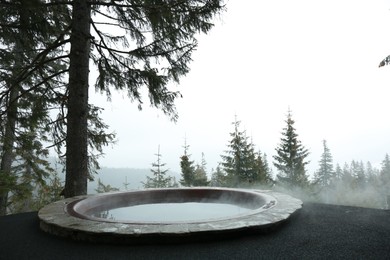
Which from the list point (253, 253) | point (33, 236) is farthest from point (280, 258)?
point (33, 236)

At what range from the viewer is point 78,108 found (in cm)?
439

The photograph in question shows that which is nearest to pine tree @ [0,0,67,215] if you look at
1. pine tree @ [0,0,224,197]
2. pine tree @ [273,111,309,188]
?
pine tree @ [0,0,224,197]

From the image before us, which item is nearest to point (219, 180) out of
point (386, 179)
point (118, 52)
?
point (118, 52)

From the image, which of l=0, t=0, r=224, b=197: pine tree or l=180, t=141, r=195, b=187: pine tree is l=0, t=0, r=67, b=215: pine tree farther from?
l=180, t=141, r=195, b=187: pine tree

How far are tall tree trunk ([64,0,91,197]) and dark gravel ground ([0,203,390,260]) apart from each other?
5.66ft

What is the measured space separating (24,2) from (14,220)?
2854 mm

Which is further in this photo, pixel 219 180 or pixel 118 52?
pixel 219 180

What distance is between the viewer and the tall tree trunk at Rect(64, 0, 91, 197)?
429 cm

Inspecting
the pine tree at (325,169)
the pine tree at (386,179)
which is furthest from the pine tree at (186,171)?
the pine tree at (386,179)

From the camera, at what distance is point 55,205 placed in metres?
3.24

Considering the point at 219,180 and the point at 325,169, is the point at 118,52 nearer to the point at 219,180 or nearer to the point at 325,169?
the point at 219,180

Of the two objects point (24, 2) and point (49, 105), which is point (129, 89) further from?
point (24, 2)

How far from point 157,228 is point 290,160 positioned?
74.3ft

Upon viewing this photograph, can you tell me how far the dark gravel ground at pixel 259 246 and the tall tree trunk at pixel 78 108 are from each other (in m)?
1.72
